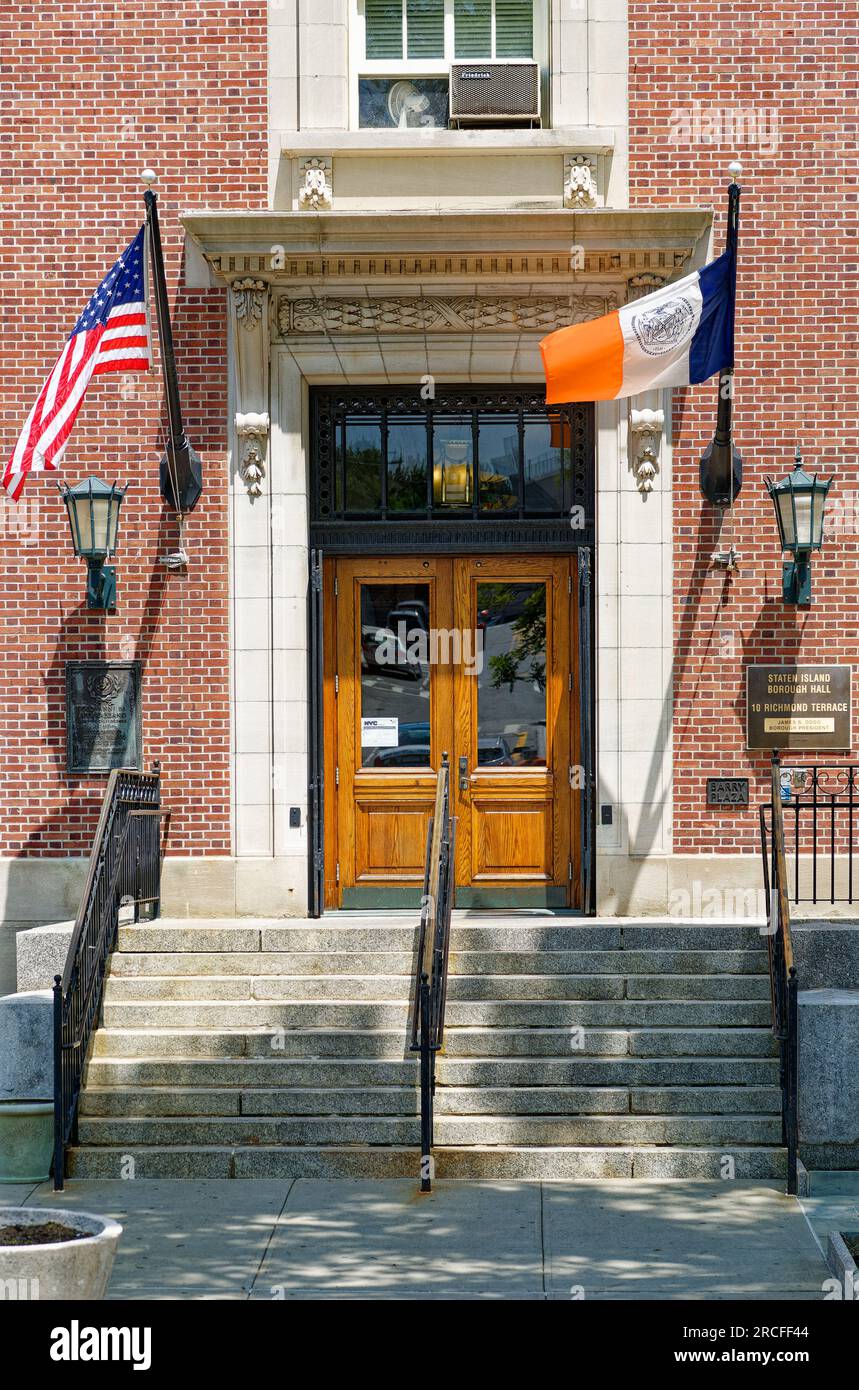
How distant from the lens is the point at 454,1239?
8125mm

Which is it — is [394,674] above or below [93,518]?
below

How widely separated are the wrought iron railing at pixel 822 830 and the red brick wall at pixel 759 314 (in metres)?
0.22

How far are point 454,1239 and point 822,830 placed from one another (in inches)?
187

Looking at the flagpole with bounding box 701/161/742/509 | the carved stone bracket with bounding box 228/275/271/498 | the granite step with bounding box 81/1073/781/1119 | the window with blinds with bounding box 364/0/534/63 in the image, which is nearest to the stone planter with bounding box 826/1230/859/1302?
the granite step with bounding box 81/1073/781/1119

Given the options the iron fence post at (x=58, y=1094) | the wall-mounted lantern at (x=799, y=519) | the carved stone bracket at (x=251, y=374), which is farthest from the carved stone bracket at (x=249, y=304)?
the iron fence post at (x=58, y=1094)

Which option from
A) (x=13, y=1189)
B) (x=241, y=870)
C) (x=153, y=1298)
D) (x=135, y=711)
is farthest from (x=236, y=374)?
(x=153, y=1298)

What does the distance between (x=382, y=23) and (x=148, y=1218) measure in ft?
27.8

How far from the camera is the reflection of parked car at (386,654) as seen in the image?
12.4 m

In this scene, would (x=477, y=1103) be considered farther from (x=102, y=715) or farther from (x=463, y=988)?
(x=102, y=715)

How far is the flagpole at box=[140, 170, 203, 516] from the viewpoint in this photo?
36.3 ft

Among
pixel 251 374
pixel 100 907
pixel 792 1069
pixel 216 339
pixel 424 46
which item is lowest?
pixel 792 1069

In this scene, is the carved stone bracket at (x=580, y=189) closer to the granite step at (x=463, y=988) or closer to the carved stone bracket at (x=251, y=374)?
the carved stone bracket at (x=251, y=374)

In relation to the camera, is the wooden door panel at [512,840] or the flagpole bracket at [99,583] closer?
the flagpole bracket at [99,583]

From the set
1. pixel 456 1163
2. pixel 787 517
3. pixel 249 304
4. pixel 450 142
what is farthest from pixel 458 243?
pixel 456 1163
